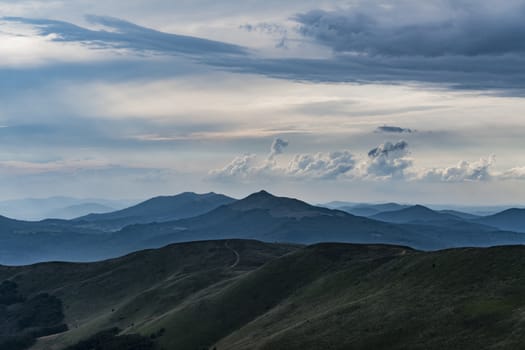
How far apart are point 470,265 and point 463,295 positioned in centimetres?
1258

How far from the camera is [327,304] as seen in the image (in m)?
101

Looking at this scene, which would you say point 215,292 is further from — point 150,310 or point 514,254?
point 514,254

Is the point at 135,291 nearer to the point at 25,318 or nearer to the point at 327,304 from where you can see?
the point at 25,318

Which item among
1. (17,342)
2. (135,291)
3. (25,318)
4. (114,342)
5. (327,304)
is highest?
(327,304)

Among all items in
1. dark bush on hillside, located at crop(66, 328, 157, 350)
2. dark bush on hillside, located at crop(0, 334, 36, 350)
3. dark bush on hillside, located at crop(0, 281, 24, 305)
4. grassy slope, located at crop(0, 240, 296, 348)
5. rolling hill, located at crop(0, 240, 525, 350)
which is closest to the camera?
rolling hill, located at crop(0, 240, 525, 350)

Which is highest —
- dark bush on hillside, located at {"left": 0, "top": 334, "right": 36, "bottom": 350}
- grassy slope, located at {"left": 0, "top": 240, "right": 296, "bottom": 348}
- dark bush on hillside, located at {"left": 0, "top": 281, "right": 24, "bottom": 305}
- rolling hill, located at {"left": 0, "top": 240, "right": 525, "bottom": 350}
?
rolling hill, located at {"left": 0, "top": 240, "right": 525, "bottom": 350}

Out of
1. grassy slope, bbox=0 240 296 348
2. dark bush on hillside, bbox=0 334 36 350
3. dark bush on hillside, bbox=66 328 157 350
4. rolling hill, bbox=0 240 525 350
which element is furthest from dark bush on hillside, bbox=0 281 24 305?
dark bush on hillside, bbox=66 328 157 350

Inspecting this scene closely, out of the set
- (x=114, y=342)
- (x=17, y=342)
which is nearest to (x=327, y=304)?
(x=114, y=342)

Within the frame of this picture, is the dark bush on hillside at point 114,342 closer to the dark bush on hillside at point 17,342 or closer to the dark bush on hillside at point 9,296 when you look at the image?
the dark bush on hillside at point 17,342

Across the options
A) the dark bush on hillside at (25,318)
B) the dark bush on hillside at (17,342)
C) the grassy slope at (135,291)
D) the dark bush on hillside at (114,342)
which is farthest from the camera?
the dark bush on hillside at (25,318)

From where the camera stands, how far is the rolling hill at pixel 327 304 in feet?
231

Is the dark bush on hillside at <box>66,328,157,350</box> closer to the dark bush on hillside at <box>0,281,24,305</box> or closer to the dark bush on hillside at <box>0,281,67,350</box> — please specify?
the dark bush on hillside at <box>0,281,67,350</box>

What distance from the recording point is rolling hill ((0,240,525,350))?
70.5 meters

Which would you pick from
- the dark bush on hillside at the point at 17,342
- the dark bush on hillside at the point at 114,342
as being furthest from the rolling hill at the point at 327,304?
the dark bush on hillside at the point at 17,342
